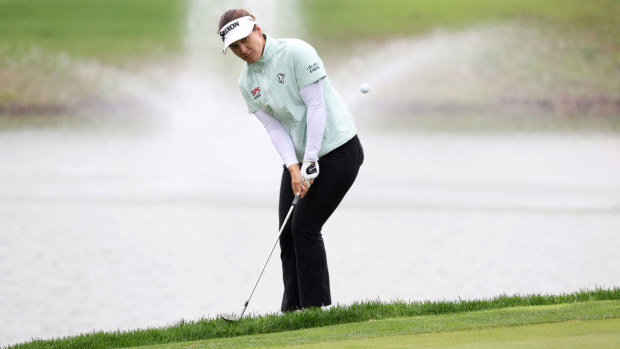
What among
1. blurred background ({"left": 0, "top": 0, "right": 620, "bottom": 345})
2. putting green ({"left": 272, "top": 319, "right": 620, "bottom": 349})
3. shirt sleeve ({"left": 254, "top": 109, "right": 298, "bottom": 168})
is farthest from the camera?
blurred background ({"left": 0, "top": 0, "right": 620, "bottom": 345})

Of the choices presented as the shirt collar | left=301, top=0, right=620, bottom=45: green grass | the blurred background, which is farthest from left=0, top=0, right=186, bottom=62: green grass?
the shirt collar

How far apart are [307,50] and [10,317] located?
375 centimetres

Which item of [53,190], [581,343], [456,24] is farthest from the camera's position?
[456,24]

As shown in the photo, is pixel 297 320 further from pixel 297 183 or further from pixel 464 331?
pixel 464 331

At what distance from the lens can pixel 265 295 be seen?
714cm

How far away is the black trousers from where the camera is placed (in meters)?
3.56

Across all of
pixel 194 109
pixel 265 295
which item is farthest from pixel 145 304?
pixel 194 109

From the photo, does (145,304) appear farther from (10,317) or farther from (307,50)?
(307,50)

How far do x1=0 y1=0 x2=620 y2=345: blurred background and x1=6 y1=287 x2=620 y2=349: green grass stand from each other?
2331 mm

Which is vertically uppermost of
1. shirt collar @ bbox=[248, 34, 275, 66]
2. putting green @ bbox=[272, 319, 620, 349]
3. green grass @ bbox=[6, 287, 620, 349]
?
shirt collar @ bbox=[248, 34, 275, 66]

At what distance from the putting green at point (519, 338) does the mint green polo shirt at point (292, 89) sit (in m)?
0.91

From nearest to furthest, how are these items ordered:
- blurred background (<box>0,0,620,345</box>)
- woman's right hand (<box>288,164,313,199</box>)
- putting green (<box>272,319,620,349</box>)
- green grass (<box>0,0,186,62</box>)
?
putting green (<box>272,319,620,349</box>)
woman's right hand (<box>288,164,313,199</box>)
blurred background (<box>0,0,620,345</box>)
green grass (<box>0,0,186,62</box>)

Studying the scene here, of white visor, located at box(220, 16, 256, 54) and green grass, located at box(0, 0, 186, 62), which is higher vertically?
green grass, located at box(0, 0, 186, 62)

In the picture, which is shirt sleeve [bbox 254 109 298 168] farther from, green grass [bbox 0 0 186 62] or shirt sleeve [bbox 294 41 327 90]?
green grass [bbox 0 0 186 62]
